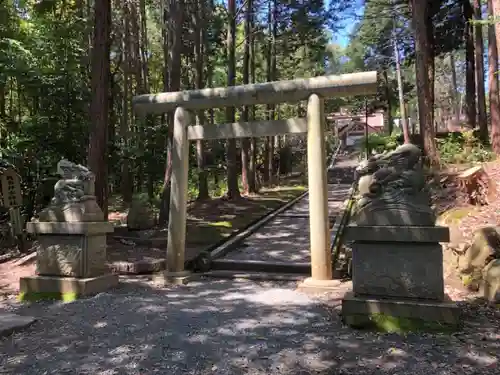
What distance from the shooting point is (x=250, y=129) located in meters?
7.45

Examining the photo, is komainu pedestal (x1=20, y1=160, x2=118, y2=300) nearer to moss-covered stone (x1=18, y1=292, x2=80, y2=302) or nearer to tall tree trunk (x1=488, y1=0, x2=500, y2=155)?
moss-covered stone (x1=18, y1=292, x2=80, y2=302)

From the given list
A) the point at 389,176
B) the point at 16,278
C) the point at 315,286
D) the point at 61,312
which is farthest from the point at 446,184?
the point at 16,278

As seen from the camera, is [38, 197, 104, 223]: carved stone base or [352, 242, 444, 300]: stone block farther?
[38, 197, 104, 223]: carved stone base

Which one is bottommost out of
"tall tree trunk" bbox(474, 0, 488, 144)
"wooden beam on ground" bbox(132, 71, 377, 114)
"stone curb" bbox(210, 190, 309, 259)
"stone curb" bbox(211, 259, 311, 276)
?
"stone curb" bbox(211, 259, 311, 276)

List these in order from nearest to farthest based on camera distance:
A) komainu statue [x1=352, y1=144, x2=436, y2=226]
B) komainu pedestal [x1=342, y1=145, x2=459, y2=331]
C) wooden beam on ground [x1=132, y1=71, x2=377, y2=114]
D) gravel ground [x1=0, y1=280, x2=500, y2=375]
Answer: gravel ground [x1=0, y1=280, x2=500, y2=375] < komainu pedestal [x1=342, y1=145, x2=459, y2=331] < komainu statue [x1=352, y1=144, x2=436, y2=226] < wooden beam on ground [x1=132, y1=71, x2=377, y2=114]

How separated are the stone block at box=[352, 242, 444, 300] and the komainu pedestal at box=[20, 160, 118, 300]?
3.97 m

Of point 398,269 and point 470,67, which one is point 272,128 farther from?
point 470,67

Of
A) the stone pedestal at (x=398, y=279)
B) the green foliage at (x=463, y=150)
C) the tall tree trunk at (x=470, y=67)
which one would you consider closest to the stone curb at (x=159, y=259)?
the stone pedestal at (x=398, y=279)

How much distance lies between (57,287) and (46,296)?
0.21m

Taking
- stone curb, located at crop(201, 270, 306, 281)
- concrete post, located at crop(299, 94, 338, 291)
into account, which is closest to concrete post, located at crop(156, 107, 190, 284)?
stone curb, located at crop(201, 270, 306, 281)

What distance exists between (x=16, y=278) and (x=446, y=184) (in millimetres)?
9439

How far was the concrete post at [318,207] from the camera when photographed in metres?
6.63

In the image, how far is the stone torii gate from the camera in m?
6.65

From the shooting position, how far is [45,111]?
12.0m
